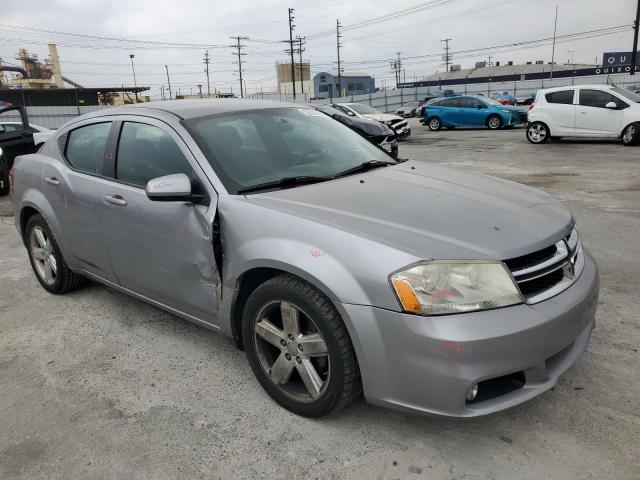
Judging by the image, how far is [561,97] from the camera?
13.9 m

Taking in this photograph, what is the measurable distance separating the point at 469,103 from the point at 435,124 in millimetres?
1745

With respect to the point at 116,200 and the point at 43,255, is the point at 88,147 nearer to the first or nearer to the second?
the point at 116,200

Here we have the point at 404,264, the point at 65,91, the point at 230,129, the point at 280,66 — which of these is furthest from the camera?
the point at 280,66

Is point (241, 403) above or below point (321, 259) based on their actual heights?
below

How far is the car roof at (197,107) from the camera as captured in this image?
10.7 feet

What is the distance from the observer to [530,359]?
2113 millimetres

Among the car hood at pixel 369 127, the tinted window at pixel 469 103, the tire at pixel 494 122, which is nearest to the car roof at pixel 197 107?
the car hood at pixel 369 127

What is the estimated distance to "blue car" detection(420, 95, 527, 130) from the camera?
20344 mm

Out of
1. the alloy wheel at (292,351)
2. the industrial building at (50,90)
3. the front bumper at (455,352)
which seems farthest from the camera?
the industrial building at (50,90)

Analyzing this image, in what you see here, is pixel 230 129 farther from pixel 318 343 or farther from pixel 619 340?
pixel 619 340

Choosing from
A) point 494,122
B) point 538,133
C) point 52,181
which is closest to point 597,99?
point 538,133

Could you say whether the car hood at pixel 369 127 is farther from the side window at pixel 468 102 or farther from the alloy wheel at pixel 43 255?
the side window at pixel 468 102

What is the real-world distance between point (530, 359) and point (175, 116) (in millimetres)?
2393

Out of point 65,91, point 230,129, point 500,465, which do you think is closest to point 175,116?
point 230,129
